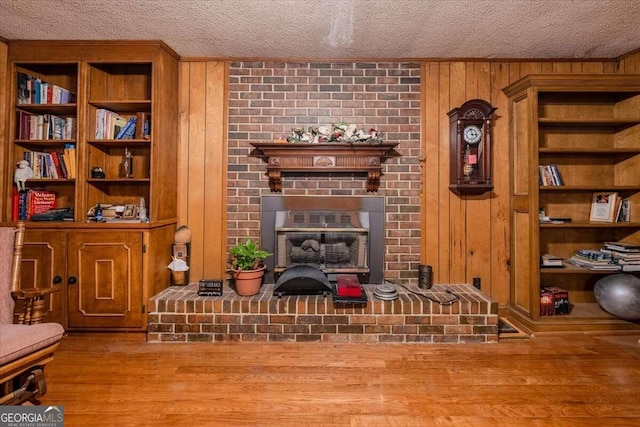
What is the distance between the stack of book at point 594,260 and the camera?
2.71 m

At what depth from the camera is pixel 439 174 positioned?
120 inches

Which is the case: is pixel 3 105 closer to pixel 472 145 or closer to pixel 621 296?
pixel 472 145

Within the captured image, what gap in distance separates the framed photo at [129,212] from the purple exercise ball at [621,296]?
3939 mm

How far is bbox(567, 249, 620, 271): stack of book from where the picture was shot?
271 cm

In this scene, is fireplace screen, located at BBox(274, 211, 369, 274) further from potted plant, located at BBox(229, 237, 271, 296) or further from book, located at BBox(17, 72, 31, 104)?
book, located at BBox(17, 72, 31, 104)

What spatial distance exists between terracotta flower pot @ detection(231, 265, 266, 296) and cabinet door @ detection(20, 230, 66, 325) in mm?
1350

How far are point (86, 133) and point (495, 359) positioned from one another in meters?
3.63

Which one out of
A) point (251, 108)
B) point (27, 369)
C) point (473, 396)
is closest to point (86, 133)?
point (251, 108)

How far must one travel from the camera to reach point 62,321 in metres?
2.55

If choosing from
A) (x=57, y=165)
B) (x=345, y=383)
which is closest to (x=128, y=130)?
(x=57, y=165)

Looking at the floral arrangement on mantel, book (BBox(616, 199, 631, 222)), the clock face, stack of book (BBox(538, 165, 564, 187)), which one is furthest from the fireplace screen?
book (BBox(616, 199, 631, 222))

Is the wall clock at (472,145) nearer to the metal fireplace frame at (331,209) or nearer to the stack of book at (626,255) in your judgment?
the metal fireplace frame at (331,209)

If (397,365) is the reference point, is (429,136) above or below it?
above

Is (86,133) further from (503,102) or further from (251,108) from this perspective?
(503,102)
